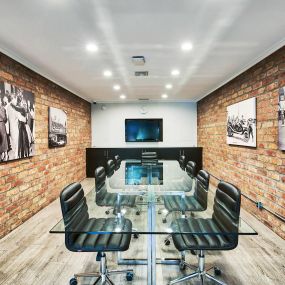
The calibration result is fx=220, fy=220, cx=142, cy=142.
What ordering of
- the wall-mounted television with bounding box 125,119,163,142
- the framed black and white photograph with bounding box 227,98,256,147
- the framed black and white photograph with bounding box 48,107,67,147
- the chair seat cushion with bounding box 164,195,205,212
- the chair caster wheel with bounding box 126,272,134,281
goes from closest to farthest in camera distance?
the chair caster wheel with bounding box 126,272,134,281 < the chair seat cushion with bounding box 164,195,205,212 < the framed black and white photograph with bounding box 227,98,256,147 < the framed black and white photograph with bounding box 48,107,67,147 < the wall-mounted television with bounding box 125,119,163,142

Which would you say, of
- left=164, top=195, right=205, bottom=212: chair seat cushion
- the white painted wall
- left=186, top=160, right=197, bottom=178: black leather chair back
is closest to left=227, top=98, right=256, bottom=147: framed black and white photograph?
left=186, top=160, right=197, bottom=178: black leather chair back

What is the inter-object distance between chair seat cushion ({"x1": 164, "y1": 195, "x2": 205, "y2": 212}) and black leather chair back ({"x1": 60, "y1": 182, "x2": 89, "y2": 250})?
2.99 feet

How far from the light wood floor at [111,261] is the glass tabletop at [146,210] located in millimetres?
477

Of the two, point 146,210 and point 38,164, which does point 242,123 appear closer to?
point 146,210

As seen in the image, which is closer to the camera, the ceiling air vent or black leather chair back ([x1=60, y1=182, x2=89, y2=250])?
black leather chair back ([x1=60, y1=182, x2=89, y2=250])

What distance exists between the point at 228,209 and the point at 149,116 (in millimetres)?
5230

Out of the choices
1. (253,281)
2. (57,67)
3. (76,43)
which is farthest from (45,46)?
(253,281)

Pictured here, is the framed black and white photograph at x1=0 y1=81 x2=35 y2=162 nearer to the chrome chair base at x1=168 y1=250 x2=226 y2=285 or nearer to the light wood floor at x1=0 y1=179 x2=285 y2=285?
the light wood floor at x1=0 y1=179 x2=285 y2=285

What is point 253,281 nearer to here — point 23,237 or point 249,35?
point 249,35

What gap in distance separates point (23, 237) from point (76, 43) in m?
2.43

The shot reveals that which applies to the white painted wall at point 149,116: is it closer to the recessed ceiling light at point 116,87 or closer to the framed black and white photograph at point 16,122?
the recessed ceiling light at point 116,87

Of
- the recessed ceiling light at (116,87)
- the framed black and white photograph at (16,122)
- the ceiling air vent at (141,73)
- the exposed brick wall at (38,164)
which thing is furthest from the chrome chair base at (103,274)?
the recessed ceiling light at (116,87)

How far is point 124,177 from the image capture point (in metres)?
3.55

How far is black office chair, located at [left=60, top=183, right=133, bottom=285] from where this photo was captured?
1658 mm
